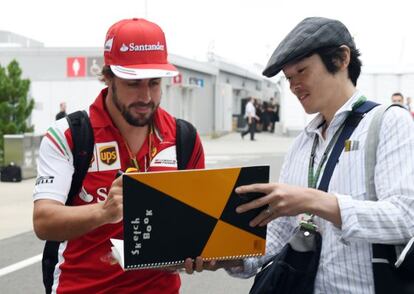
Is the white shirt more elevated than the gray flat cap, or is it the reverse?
the gray flat cap

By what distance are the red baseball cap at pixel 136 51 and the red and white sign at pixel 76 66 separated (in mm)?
27014

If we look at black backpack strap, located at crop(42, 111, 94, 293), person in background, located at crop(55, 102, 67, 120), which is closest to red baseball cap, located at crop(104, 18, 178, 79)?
black backpack strap, located at crop(42, 111, 94, 293)

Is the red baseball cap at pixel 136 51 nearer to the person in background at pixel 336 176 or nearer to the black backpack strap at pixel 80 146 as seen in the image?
the black backpack strap at pixel 80 146

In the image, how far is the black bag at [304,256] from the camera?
216 cm

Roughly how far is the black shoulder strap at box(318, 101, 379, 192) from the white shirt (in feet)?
0.08

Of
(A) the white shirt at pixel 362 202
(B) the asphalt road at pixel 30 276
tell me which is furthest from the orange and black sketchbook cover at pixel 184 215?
(B) the asphalt road at pixel 30 276

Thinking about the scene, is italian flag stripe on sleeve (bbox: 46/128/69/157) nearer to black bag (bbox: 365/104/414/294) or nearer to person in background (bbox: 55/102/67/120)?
black bag (bbox: 365/104/414/294)

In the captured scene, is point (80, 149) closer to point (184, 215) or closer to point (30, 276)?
point (184, 215)

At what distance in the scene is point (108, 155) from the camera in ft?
8.15

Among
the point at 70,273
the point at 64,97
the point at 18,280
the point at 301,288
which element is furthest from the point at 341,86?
the point at 64,97

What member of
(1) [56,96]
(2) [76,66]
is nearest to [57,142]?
(2) [76,66]

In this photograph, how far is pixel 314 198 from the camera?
192 centimetres

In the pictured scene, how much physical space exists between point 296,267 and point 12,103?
52.5 ft

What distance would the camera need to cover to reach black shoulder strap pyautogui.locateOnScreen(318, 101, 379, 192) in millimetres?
2143
